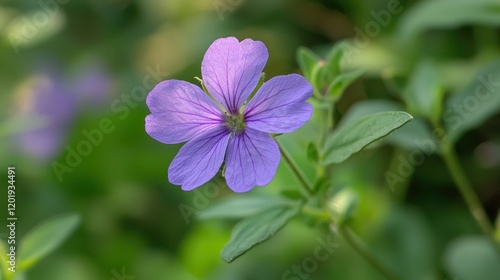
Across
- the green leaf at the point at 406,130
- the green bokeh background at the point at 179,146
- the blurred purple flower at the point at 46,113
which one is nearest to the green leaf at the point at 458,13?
the green bokeh background at the point at 179,146

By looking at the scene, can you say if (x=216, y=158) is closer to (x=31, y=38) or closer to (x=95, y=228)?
(x=95, y=228)

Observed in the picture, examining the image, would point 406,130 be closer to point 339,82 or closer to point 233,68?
point 339,82

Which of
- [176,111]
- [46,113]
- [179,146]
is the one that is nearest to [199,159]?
[176,111]

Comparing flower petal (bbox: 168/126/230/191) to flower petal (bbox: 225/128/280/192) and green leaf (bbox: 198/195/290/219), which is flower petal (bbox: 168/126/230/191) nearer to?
flower petal (bbox: 225/128/280/192)

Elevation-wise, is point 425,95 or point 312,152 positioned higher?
point 312,152

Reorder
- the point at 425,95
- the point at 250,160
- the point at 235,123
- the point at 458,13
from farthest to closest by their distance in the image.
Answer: the point at 458,13 → the point at 425,95 → the point at 235,123 → the point at 250,160

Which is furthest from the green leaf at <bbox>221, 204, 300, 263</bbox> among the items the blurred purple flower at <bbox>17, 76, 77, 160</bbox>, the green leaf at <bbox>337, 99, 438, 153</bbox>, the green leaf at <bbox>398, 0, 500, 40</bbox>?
the blurred purple flower at <bbox>17, 76, 77, 160</bbox>
